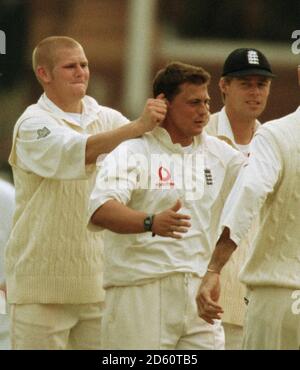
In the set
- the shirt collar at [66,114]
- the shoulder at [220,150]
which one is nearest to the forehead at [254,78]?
the shirt collar at [66,114]

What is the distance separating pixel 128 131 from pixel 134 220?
63 cm

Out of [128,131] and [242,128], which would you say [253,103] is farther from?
[128,131]

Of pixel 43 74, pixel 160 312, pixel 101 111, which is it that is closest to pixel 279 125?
pixel 160 312

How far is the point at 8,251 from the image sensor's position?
980 centimetres

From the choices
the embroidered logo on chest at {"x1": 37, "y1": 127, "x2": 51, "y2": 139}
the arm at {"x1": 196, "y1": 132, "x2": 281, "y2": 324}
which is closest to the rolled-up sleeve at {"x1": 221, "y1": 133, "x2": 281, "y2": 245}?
the arm at {"x1": 196, "y1": 132, "x2": 281, "y2": 324}

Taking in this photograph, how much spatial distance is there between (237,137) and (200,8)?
4350 millimetres

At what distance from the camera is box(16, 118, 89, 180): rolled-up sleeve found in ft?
31.1

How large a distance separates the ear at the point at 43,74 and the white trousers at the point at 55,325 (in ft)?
3.41

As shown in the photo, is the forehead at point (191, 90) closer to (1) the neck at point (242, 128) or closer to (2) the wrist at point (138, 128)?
(2) the wrist at point (138, 128)

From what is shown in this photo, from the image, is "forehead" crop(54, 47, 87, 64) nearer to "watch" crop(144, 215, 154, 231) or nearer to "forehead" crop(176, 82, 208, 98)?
"forehead" crop(176, 82, 208, 98)

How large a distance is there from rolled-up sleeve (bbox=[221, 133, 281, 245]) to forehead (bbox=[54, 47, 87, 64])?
147 cm

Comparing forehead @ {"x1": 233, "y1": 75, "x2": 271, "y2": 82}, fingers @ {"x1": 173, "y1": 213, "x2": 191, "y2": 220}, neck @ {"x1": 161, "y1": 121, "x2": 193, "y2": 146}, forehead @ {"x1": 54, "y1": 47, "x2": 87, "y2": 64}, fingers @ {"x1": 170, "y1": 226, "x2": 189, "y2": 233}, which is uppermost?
forehead @ {"x1": 54, "y1": 47, "x2": 87, "y2": 64}
